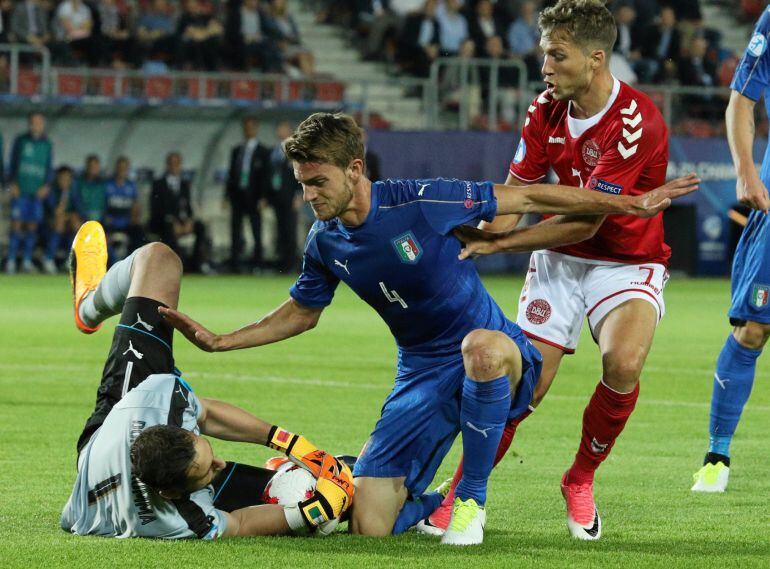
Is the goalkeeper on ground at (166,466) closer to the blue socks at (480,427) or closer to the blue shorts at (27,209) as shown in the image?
the blue socks at (480,427)

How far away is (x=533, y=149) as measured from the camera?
21.6ft

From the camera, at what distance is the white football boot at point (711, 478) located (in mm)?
6703

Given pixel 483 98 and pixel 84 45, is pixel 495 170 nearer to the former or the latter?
pixel 483 98

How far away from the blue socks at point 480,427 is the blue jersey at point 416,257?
1.28 feet

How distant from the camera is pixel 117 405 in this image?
5.61 m

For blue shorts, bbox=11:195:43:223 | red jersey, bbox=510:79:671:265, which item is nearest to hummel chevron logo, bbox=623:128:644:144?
red jersey, bbox=510:79:671:265

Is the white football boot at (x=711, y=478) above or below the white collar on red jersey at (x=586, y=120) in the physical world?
below

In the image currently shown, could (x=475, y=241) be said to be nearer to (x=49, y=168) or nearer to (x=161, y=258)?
(x=161, y=258)

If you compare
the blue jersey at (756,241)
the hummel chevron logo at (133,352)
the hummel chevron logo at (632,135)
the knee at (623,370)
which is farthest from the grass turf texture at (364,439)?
the hummel chevron logo at (632,135)

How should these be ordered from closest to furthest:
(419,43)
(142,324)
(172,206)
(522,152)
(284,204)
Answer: (142,324), (522,152), (172,206), (284,204), (419,43)

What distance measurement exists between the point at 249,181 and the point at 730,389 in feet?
52.0

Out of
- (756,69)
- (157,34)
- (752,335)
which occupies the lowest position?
(157,34)

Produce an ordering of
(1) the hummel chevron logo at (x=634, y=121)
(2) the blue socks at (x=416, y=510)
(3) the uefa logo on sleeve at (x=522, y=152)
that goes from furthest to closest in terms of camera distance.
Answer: (3) the uefa logo on sleeve at (x=522, y=152) → (1) the hummel chevron logo at (x=634, y=121) → (2) the blue socks at (x=416, y=510)

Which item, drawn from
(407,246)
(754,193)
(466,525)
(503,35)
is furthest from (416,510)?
(503,35)
